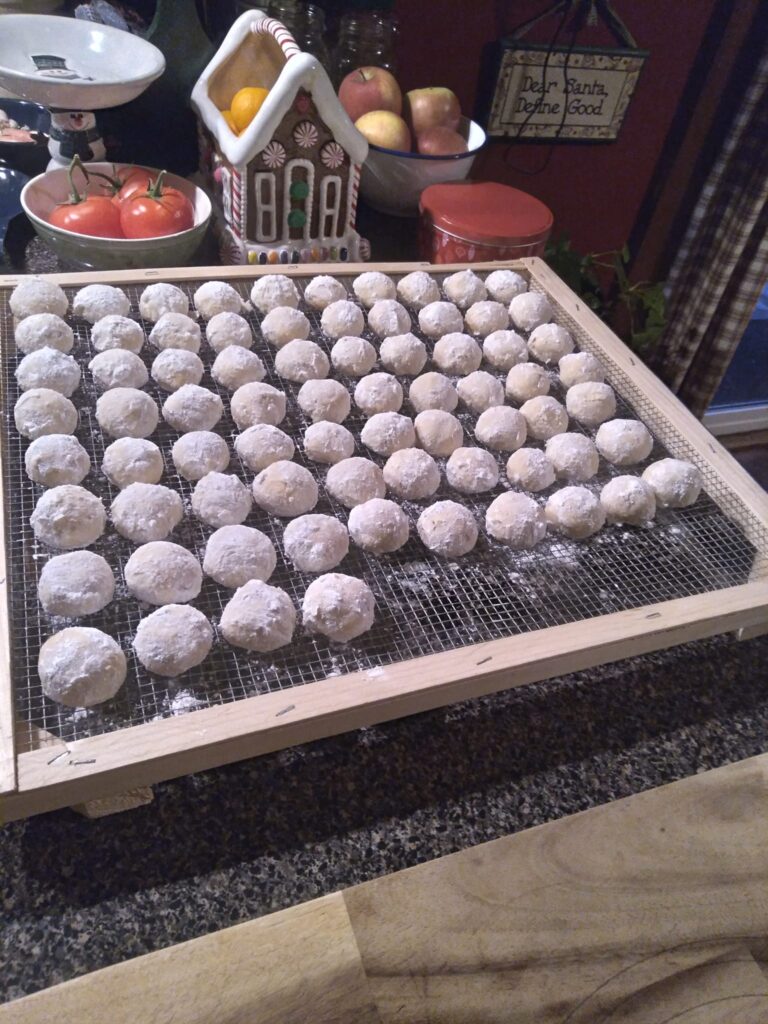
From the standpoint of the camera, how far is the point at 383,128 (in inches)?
56.6

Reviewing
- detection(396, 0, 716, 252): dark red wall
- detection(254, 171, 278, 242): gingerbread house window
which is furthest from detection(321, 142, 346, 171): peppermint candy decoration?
detection(396, 0, 716, 252): dark red wall

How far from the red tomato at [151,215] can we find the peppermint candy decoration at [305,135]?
247 millimetres

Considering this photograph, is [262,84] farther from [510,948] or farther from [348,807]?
[510,948]

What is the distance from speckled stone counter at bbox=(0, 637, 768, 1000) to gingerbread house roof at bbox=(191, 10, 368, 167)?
1002 mm

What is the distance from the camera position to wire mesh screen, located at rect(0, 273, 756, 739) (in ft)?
2.47

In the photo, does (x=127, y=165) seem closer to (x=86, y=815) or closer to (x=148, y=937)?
(x=86, y=815)

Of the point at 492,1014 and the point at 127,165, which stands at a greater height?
the point at 127,165

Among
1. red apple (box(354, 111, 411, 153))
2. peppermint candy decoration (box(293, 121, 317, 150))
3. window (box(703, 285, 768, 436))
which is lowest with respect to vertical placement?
window (box(703, 285, 768, 436))

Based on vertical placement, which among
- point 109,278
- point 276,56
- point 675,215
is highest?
point 276,56

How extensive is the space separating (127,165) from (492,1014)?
1.46m

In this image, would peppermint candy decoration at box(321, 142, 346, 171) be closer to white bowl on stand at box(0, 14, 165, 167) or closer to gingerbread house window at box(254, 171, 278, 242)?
gingerbread house window at box(254, 171, 278, 242)

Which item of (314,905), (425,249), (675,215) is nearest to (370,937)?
(314,905)

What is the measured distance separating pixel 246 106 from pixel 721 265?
1.56 meters

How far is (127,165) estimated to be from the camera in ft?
4.42
